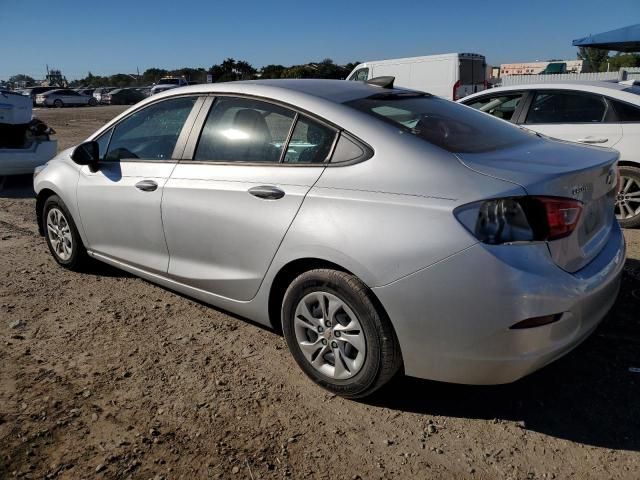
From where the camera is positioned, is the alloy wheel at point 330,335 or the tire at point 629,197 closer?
the alloy wheel at point 330,335

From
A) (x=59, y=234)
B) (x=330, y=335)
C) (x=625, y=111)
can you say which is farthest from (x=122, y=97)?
(x=330, y=335)

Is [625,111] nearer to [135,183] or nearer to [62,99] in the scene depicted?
[135,183]

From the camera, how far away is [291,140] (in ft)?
9.75

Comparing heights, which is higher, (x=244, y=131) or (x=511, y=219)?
(x=244, y=131)

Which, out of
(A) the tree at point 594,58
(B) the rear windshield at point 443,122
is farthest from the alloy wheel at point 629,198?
(A) the tree at point 594,58

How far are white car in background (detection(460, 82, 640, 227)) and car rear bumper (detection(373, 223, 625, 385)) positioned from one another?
3.73 m

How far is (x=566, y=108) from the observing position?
5969mm

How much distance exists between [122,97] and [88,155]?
45801 millimetres

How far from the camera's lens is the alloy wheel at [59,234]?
4543mm

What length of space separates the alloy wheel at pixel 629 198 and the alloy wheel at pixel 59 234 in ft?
17.5

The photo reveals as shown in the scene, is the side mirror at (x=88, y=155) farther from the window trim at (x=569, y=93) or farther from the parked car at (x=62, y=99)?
the parked car at (x=62, y=99)

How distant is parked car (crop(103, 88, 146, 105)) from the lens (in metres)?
44.9

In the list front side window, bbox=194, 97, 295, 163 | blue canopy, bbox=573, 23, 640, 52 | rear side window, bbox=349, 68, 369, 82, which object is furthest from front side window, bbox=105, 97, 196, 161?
blue canopy, bbox=573, 23, 640, 52

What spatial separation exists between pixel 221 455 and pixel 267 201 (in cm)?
127
